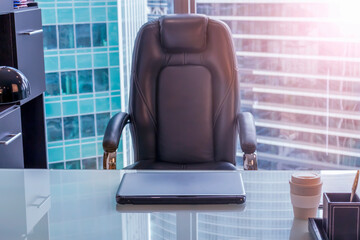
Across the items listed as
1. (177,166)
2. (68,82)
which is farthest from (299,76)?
(68,82)

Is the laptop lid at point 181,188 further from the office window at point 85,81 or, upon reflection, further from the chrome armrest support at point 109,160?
the office window at point 85,81

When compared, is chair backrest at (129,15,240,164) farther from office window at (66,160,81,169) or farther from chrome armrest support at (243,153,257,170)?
office window at (66,160,81,169)

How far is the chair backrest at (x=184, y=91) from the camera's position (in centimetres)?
272

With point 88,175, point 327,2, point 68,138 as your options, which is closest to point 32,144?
point 68,138

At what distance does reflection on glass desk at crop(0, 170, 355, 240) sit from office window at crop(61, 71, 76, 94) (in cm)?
241

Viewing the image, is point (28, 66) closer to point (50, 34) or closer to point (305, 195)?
point (50, 34)

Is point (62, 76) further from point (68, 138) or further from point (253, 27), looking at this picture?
point (253, 27)

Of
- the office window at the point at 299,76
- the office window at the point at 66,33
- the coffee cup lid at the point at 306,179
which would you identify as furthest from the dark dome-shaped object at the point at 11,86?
the office window at the point at 66,33

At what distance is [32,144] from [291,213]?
234cm

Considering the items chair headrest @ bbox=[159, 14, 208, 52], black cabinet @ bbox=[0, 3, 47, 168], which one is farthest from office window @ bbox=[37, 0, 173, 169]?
chair headrest @ bbox=[159, 14, 208, 52]

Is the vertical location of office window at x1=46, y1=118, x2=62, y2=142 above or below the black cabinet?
below

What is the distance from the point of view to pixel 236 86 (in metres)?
2.73

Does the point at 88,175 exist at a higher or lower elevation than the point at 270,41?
lower

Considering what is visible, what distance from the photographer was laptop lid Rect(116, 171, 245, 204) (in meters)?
1.64
